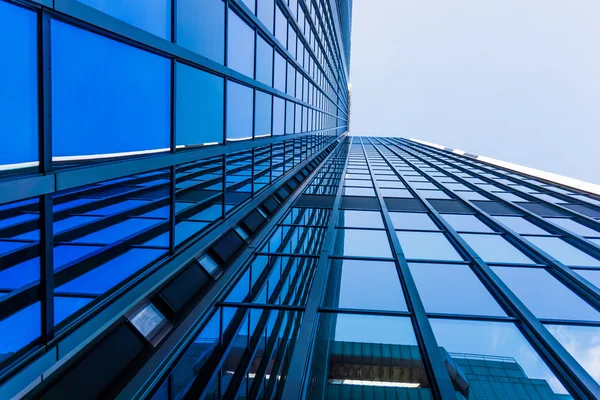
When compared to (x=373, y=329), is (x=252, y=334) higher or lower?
lower

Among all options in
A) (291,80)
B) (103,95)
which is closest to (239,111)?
(103,95)

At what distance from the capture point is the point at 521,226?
42.9 feet

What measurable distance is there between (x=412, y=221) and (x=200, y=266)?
7370mm

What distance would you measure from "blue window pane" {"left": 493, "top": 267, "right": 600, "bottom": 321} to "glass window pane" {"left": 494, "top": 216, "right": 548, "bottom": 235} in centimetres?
335

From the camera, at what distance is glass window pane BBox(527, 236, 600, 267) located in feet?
32.8

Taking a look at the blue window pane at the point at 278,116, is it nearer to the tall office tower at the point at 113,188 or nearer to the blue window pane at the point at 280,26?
the blue window pane at the point at 280,26

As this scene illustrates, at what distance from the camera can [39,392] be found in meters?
4.32

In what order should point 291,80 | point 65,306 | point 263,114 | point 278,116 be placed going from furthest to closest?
point 291,80
point 278,116
point 263,114
point 65,306

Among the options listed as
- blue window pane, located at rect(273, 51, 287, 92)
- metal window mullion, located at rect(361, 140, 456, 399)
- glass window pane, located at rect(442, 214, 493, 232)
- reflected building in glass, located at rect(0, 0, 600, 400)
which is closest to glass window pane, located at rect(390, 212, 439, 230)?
reflected building in glass, located at rect(0, 0, 600, 400)

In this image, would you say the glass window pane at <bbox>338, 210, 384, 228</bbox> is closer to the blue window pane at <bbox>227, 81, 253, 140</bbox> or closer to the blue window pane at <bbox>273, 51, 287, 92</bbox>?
the blue window pane at <bbox>227, 81, 253, 140</bbox>

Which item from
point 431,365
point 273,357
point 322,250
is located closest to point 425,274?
point 322,250

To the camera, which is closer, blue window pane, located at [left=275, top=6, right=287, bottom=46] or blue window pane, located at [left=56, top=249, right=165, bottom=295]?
blue window pane, located at [left=56, top=249, right=165, bottom=295]

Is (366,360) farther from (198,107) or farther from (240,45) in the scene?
(240,45)

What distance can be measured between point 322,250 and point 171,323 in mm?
4298
